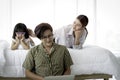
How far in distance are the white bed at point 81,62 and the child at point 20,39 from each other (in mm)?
272

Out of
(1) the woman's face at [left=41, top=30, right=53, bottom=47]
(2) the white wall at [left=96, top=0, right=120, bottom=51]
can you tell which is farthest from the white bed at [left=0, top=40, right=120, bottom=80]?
(2) the white wall at [left=96, top=0, right=120, bottom=51]

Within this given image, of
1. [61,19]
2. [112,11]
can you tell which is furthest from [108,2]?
[61,19]

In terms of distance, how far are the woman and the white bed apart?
0.21 metres

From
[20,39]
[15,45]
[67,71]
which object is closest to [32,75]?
[67,71]

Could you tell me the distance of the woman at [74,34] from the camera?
2.43m

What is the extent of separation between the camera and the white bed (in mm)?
2111

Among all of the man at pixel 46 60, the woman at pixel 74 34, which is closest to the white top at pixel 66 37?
the woman at pixel 74 34

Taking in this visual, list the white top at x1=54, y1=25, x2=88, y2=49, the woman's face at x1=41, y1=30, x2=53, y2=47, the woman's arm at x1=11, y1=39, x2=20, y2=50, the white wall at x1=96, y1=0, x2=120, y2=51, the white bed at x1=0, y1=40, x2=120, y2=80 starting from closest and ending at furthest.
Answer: the woman's face at x1=41, y1=30, x2=53, y2=47 < the white bed at x1=0, y1=40, x2=120, y2=80 < the woman's arm at x1=11, y1=39, x2=20, y2=50 < the white top at x1=54, y1=25, x2=88, y2=49 < the white wall at x1=96, y1=0, x2=120, y2=51

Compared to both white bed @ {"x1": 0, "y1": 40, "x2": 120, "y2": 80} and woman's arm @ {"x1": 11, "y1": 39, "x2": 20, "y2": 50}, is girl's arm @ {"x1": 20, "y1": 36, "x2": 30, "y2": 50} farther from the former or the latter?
white bed @ {"x1": 0, "y1": 40, "x2": 120, "y2": 80}

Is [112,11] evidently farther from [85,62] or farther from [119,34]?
[85,62]

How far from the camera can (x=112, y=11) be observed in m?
4.06

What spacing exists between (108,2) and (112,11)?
155 millimetres

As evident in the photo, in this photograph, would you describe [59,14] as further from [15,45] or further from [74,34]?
[15,45]

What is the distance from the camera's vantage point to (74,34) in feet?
8.30
